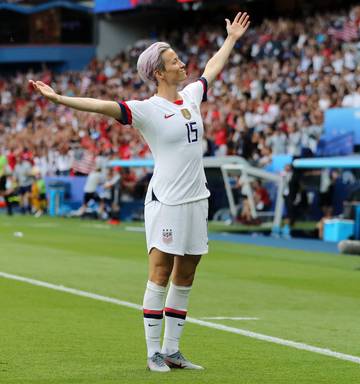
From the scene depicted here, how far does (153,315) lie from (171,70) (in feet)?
5.46

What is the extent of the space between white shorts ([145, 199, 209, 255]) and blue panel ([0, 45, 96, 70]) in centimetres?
5213

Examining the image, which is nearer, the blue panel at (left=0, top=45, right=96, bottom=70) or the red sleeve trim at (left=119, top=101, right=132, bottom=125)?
the red sleeve trim at (left=119, top=101, right=132, bottom=125)

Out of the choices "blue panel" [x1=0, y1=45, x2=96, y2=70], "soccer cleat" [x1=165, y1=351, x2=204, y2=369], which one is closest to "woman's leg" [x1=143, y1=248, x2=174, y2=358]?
"soccer cleat" [x1=165, y1=351, x2=204, y2=369]

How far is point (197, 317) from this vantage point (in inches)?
451

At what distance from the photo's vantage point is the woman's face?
810 centimetres

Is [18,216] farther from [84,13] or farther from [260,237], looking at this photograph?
[84,13]

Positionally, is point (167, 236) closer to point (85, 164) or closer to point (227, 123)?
point (227, 123)

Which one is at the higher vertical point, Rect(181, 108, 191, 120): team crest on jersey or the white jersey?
Rect(181, 108, 191, 120): team crest on jersey

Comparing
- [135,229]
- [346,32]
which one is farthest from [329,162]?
[346,32]

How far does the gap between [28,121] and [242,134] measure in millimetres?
22176

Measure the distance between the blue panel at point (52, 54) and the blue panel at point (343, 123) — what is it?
32.3m

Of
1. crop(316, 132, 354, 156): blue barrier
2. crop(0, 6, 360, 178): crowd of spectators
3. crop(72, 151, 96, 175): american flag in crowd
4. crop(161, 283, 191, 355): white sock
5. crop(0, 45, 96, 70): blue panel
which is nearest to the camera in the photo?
crop(161, 283, 191, 355): white sock

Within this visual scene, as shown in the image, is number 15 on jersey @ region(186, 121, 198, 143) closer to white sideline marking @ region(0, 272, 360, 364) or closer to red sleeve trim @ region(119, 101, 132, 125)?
red sleeve trim @ region(119, 101, 132, 125)

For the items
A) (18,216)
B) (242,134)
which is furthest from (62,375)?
(18,216)
